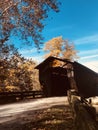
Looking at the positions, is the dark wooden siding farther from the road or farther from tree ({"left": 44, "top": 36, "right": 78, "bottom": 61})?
tree ({"left": 44, "top": 36, "right": 78, "bottom": 61})

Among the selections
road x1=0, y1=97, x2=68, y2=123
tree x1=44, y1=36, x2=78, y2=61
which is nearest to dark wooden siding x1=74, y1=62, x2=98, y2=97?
road x1=0, y1=97, x2=68, y2=123

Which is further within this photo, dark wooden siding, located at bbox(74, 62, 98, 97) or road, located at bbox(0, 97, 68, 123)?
dark wooden siding, located at bbox(74, 62, 98, 97)

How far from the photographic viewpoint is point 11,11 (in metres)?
23.6

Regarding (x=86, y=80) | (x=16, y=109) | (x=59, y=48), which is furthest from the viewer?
(x=59, y=48)

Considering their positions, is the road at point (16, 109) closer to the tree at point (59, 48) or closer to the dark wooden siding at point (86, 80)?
the dark wooden siding at point (86, 80)

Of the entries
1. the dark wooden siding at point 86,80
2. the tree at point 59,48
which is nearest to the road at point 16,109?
the dark wooden siding at point 86,80

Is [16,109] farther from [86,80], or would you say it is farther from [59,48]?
[59,48]

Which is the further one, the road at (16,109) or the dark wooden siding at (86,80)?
the dark wooden siding at (86,80)

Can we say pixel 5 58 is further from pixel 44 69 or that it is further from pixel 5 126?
pixel 5 126

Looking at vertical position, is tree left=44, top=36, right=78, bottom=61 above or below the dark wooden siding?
above

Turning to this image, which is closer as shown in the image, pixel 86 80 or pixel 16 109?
pixel 16 109

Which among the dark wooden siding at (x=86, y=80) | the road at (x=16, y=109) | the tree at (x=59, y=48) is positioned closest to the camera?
the road at (x=16, y=109)

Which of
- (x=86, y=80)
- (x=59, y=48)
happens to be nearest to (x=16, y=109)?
(x=86, y=80)

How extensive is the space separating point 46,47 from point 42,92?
30541mm
